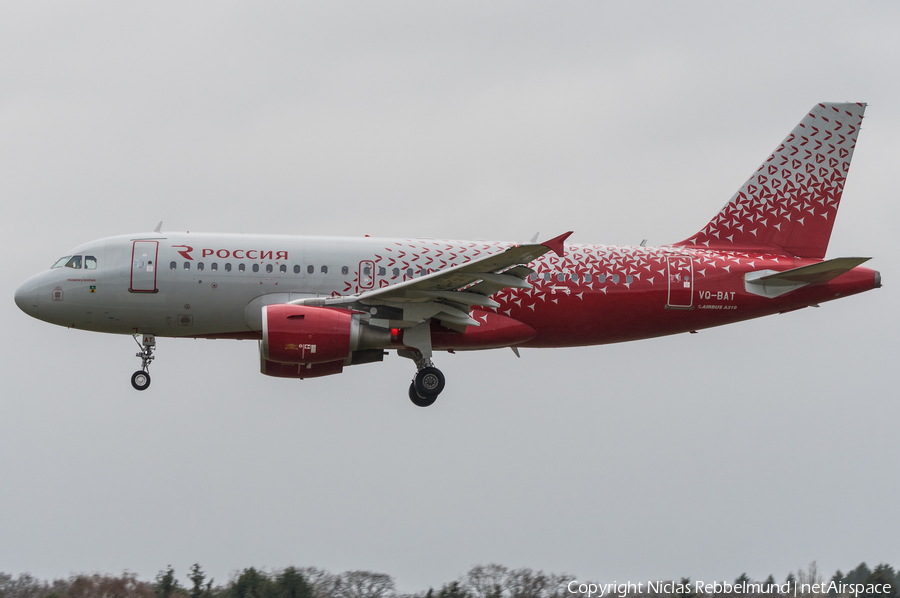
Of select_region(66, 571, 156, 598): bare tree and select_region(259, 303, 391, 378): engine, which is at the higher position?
select_region(259, 303, 391, 378): engine

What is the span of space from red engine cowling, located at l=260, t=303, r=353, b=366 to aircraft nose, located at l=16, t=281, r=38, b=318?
686 centimetres

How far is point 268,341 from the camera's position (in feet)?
87.8

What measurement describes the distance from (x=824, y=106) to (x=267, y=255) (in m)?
18.7

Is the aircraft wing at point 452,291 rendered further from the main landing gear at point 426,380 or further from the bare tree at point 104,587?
the bare tree at point 104,587

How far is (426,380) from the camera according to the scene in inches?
1141

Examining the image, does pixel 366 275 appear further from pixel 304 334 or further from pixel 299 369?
pixel 299 369

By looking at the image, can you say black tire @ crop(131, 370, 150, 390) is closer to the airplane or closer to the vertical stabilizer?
the airplane

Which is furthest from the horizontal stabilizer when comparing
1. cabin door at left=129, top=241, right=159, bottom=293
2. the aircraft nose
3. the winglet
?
the aircraft nose

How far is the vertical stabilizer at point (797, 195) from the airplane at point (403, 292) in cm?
31

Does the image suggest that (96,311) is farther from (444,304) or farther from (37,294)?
(444,304)

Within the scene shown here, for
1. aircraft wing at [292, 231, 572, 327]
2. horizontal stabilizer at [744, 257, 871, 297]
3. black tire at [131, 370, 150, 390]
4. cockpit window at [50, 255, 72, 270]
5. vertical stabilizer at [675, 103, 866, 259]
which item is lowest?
black tire at [131, 370, 150, 390]

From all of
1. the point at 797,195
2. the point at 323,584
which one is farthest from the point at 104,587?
the point at 797,195

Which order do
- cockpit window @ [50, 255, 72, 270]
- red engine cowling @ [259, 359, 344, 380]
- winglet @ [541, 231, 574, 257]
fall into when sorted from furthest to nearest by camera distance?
red engine cowling @ [259, 359, 344, 380] < cockpit window @ [50, 255, 72, 270] < winglet @ [541, 231, 574, 257]

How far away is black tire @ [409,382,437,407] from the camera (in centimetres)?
2936
